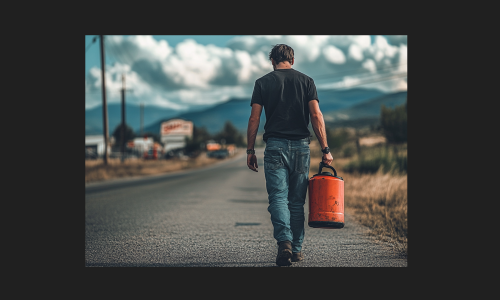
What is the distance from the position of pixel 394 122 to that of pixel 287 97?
19.7 meters

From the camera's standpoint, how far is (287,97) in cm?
386

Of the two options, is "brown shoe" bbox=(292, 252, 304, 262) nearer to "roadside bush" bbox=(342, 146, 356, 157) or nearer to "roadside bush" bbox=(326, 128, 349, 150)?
"roadside bush" bbox=(342, 146, 356, 157)

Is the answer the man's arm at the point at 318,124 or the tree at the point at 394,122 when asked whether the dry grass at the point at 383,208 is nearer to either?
the man's arm at the point at 318,124

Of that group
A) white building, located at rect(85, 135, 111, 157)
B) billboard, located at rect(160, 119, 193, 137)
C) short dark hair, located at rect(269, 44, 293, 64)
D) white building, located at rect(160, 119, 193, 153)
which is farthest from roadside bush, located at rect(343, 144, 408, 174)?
billboard, located at rect(160, 119, 193, 137)

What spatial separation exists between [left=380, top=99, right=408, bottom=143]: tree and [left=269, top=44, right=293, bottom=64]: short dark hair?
60.1 ft

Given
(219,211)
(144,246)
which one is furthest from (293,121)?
(219,211)

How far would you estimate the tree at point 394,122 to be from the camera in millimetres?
21391

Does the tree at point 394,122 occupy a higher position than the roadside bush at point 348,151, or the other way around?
the tree at point 394,122

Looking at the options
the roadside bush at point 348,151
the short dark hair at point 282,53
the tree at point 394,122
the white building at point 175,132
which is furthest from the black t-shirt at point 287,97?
the white building at point 175,132

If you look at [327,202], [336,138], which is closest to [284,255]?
[327,202]

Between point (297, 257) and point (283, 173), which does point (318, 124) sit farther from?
point (297, 257)

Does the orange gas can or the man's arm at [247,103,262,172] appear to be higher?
the man's arm at [247,103,262,172]

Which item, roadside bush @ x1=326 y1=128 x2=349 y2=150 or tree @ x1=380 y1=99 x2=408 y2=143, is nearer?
tree @ x1=380 y1=99 x2=408 y2=143

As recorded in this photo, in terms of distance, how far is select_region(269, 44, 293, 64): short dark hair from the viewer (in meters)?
3.91
